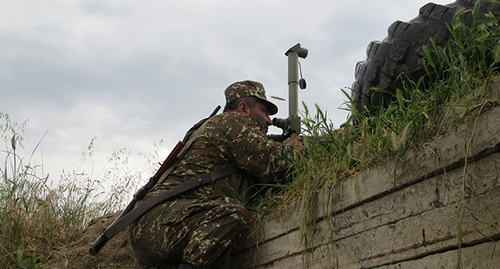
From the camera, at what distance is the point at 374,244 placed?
266cm

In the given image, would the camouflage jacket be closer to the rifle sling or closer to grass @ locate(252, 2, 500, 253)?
the rifle sling

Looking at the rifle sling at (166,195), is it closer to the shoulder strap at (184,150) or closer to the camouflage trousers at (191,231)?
the camouflage trousers at (191,231)

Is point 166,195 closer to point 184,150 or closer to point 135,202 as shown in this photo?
point 184,150

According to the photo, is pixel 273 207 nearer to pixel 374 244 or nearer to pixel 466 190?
pixel 374 244

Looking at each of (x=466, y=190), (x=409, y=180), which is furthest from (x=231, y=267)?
(x=466, y=190)

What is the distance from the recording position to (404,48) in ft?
10.4

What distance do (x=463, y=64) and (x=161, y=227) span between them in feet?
6.97

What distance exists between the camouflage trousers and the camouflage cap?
43.2 inches

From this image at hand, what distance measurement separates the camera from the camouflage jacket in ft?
12.6

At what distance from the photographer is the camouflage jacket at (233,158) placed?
3.86 meters

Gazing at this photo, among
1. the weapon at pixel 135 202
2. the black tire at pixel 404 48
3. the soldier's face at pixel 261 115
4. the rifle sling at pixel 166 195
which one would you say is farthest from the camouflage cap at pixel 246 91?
the black tire at pixel 404 48

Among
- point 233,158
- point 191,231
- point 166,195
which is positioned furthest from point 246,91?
point 191,231

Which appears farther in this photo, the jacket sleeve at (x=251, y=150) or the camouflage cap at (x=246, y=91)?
the camouflage cap at (x=246, y=91)

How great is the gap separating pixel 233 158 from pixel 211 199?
0.35 metres
